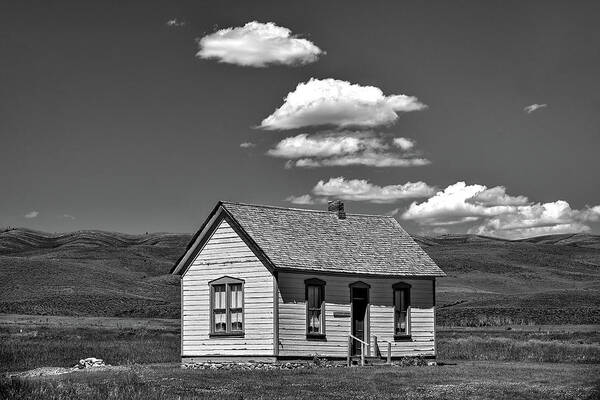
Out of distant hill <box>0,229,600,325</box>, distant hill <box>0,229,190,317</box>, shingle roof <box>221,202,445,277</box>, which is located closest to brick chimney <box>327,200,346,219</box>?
shingle roof <box>221,202,445,277</box>

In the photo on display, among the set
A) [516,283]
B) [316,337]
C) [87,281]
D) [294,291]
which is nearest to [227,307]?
[294,291]

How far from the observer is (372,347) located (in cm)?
4150

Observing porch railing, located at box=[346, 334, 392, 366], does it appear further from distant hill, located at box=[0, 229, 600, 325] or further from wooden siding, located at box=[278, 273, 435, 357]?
distant hill, located at box=[0, 229, 600, 325]

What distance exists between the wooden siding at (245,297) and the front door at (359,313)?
4270 mm

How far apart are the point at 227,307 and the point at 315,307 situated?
3.18 metres

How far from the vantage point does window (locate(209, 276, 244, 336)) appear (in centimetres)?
3950

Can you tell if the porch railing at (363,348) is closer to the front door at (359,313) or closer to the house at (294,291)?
the house at (294,291)

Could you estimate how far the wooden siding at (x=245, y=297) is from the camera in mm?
38594

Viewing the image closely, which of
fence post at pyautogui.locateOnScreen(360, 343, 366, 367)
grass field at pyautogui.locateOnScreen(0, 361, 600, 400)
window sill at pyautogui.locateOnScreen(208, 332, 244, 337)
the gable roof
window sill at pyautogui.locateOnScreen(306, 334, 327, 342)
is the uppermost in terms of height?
the gable roof

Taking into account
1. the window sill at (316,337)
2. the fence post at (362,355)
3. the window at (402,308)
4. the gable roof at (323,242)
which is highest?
the gable roof at (323,242)

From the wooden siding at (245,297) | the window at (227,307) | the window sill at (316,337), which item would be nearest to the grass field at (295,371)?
the wooden siding at (245,297)

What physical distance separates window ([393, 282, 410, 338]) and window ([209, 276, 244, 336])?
21.6 ft

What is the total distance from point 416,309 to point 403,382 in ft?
41.9

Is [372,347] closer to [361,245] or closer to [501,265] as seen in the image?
[361,245]
